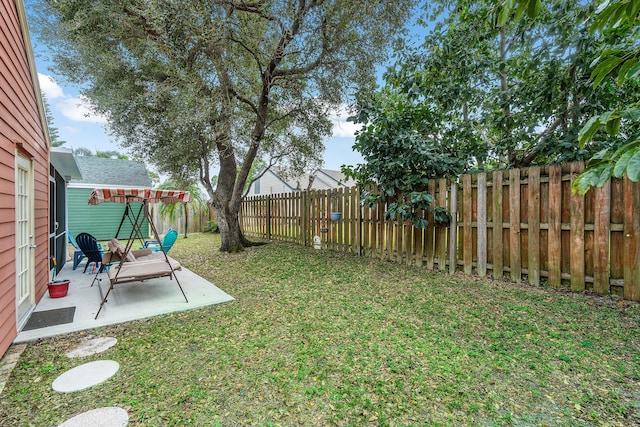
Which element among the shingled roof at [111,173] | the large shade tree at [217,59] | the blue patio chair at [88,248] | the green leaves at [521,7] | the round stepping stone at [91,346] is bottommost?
the round stepping stone at [91,346]

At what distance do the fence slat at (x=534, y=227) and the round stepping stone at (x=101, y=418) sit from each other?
5.13 m

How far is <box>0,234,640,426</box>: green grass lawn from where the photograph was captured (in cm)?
205

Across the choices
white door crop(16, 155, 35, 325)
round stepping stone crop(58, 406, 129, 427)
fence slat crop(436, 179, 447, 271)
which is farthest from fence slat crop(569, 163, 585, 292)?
white door crop(16, 155, 35, 325)

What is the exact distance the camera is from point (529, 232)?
4.50 meters

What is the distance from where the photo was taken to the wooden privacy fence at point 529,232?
3779mm

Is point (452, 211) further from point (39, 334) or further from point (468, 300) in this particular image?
point (39, 334)

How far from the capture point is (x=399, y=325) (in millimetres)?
3434

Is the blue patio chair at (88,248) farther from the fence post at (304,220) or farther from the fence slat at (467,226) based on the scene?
the fence slat at (467,226)

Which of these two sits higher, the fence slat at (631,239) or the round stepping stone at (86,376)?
the fence slat at (631,239)

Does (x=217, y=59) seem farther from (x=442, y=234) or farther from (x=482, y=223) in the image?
(x=482, y=223)

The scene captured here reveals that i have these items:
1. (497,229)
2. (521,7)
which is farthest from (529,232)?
(521,7)

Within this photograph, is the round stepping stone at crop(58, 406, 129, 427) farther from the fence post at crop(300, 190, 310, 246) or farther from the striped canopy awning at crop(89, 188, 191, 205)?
the fence post at crop(300, 190, 310, 246)

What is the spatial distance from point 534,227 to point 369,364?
11.4 ft

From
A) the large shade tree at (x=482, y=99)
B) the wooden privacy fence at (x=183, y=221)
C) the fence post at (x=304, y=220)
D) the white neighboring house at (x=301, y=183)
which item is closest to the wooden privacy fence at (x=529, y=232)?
the large shade tree at (x=482, y=99)
